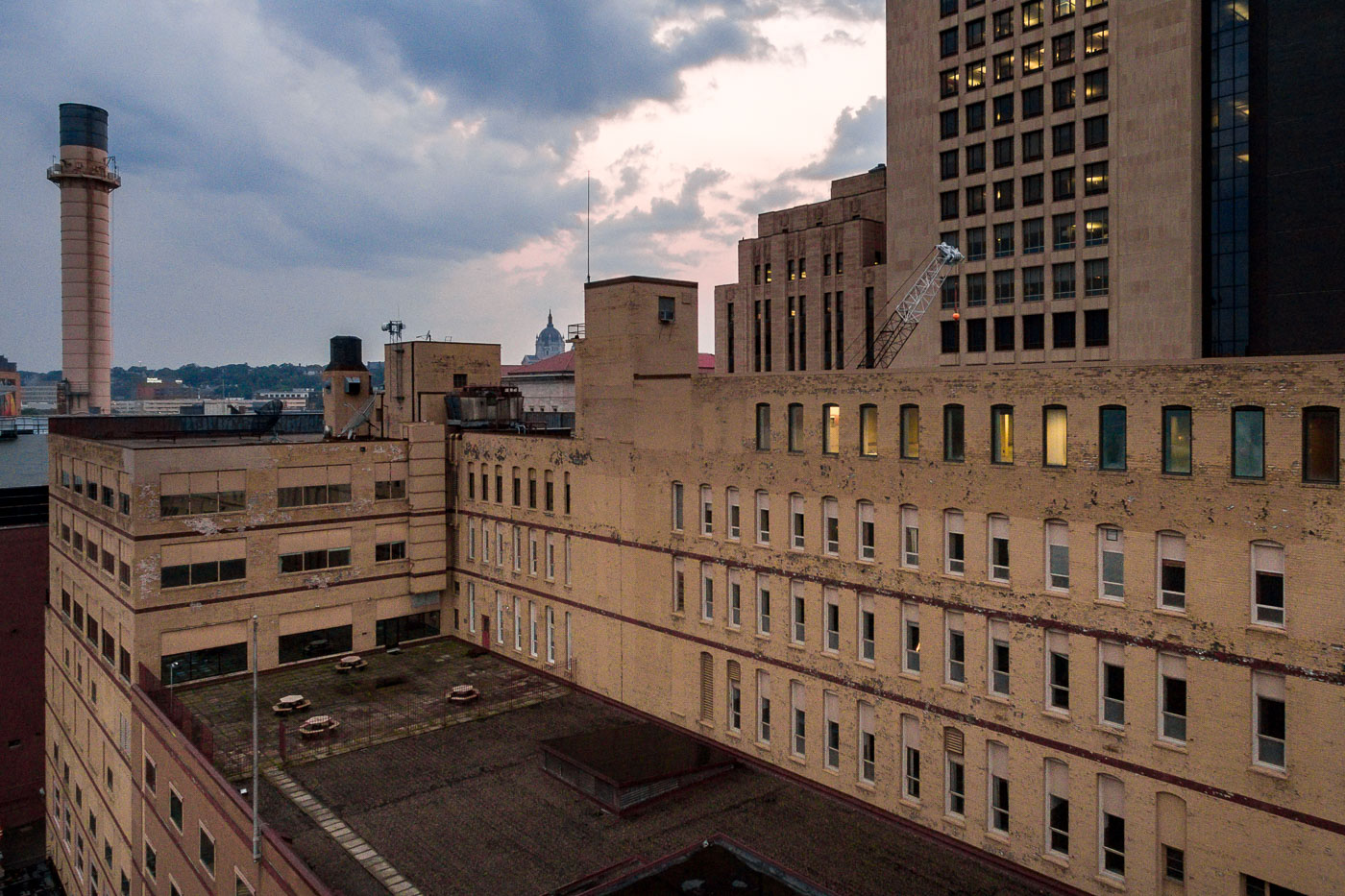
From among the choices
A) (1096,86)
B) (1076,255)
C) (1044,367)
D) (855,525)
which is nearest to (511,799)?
(855,525)

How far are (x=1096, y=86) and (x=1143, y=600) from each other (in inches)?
2014

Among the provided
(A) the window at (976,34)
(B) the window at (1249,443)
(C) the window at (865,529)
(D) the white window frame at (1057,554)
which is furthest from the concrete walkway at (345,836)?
(A) the window at (976,34)

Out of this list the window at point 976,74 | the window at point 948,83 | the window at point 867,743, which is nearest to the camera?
the window at point 867,743

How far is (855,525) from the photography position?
116ft

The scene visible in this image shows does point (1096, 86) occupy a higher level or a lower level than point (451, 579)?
higher

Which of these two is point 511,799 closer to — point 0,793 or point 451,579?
point 451,579

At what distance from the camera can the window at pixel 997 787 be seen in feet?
101

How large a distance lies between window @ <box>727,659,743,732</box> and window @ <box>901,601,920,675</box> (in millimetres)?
9109

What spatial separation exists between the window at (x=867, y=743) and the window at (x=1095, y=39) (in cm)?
5296

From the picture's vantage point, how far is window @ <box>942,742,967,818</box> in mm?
32188

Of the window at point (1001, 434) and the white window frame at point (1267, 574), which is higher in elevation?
the window at point (1001, 434)

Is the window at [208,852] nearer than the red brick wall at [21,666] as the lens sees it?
Yes

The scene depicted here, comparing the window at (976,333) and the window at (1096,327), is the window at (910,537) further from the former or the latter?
the window at (976,333)

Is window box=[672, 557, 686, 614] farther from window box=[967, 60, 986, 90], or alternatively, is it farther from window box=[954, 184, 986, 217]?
window box=[967, 60, 986, 90]
